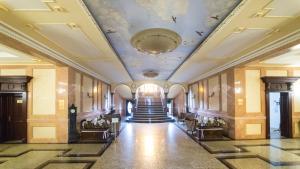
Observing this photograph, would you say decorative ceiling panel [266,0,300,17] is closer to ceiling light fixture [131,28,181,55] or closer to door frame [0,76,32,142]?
ceiling light fixture [131,28,181,55]

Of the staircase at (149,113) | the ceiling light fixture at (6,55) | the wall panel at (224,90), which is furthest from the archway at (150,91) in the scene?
the ceiling light fixture at (6,55)

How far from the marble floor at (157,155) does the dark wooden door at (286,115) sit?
1028 mm

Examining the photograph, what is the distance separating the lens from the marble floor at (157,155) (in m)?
5.46

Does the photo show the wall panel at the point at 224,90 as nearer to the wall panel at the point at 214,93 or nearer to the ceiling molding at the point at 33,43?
the wall panel at the point at 214,93

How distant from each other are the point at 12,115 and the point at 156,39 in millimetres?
6768

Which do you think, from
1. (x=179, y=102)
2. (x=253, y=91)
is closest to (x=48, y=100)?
(x=253, y=91)

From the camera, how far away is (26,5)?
354cm

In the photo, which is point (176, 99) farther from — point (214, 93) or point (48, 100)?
point (48, 100)

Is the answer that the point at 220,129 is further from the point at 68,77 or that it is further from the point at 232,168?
the point at 68,77

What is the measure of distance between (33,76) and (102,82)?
583 cm

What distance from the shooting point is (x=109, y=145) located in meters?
7.81

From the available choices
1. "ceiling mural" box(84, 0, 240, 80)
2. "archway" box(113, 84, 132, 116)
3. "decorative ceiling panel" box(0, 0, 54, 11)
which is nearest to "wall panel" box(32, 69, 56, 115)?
"ceiling mural" box(84, 0, 240, 80)

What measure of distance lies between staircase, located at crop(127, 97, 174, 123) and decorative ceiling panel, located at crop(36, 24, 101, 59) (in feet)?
32.6

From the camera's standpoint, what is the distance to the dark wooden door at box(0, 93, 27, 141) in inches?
334
